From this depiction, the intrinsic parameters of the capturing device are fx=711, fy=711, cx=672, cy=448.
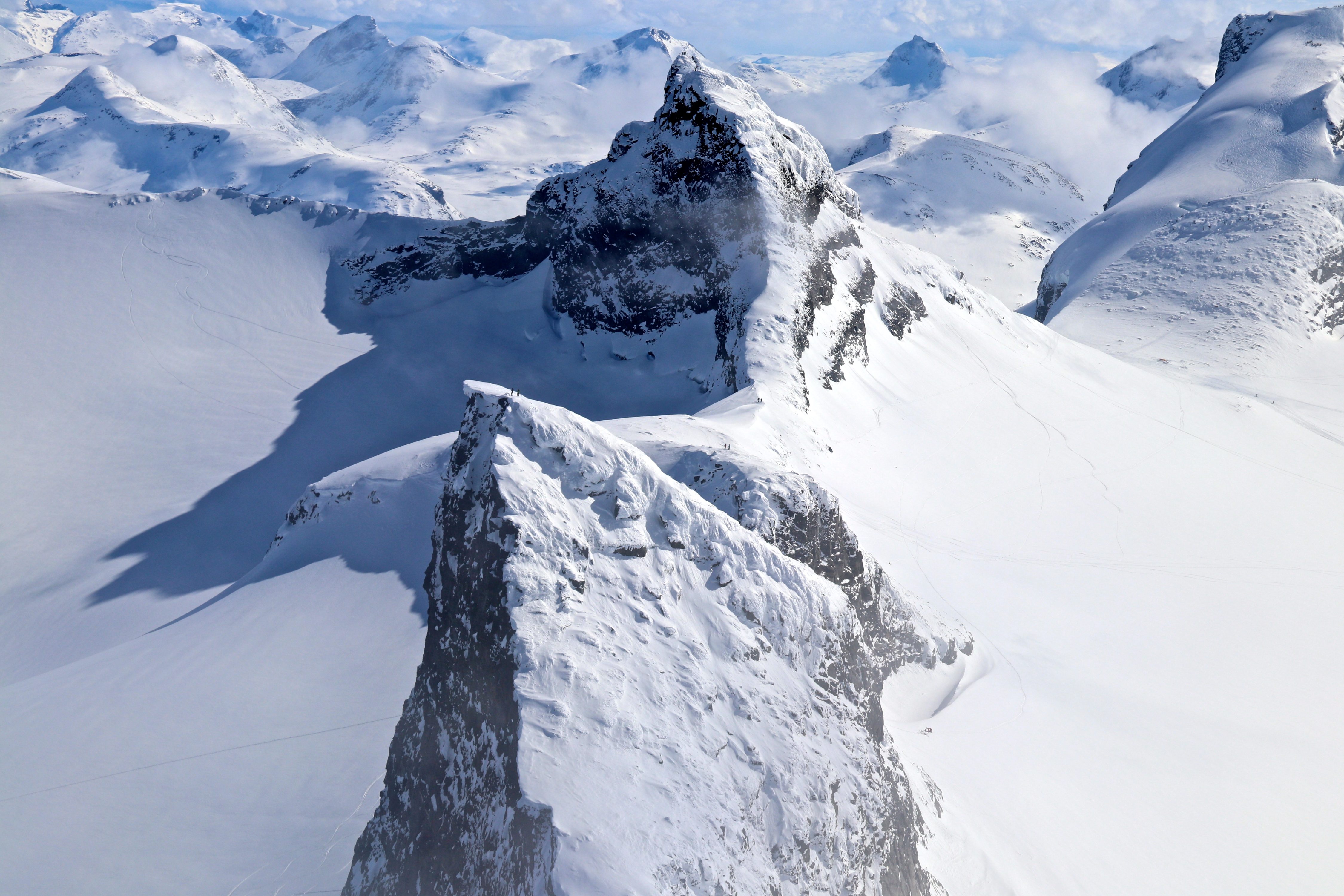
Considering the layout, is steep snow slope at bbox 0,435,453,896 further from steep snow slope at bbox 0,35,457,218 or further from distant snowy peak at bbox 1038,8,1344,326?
steep snow slope at bbox 0,35,457,218

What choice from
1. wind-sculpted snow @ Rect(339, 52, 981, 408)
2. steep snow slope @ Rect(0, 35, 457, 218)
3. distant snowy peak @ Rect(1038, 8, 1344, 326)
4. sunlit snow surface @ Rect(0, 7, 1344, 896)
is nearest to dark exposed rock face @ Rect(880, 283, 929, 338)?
wind-sculpted snow @ Rect(339, 52, 981, 408)

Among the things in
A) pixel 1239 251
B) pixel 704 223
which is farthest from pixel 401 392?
pixel 1239 251

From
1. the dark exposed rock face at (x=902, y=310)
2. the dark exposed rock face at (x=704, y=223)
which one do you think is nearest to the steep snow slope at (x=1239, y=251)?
the dark exposed rock face at (x=902, y=310)

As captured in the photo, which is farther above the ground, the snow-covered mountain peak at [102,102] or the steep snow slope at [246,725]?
the steep snow slope at [246,725]

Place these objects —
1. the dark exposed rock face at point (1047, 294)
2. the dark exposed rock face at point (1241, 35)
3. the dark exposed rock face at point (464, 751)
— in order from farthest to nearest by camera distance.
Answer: the dark exposed rock face at point (1241, 35) < the dark exposed rock face at point (1047, 294) < the dark exposed rock face at point (464, 751)

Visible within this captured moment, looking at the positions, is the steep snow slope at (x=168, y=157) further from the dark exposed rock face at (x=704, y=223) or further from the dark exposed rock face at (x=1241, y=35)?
the dark exposed rock face at (x=1241, y=35)

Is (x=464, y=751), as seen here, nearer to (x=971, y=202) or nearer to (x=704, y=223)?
(x=704, y=223)
